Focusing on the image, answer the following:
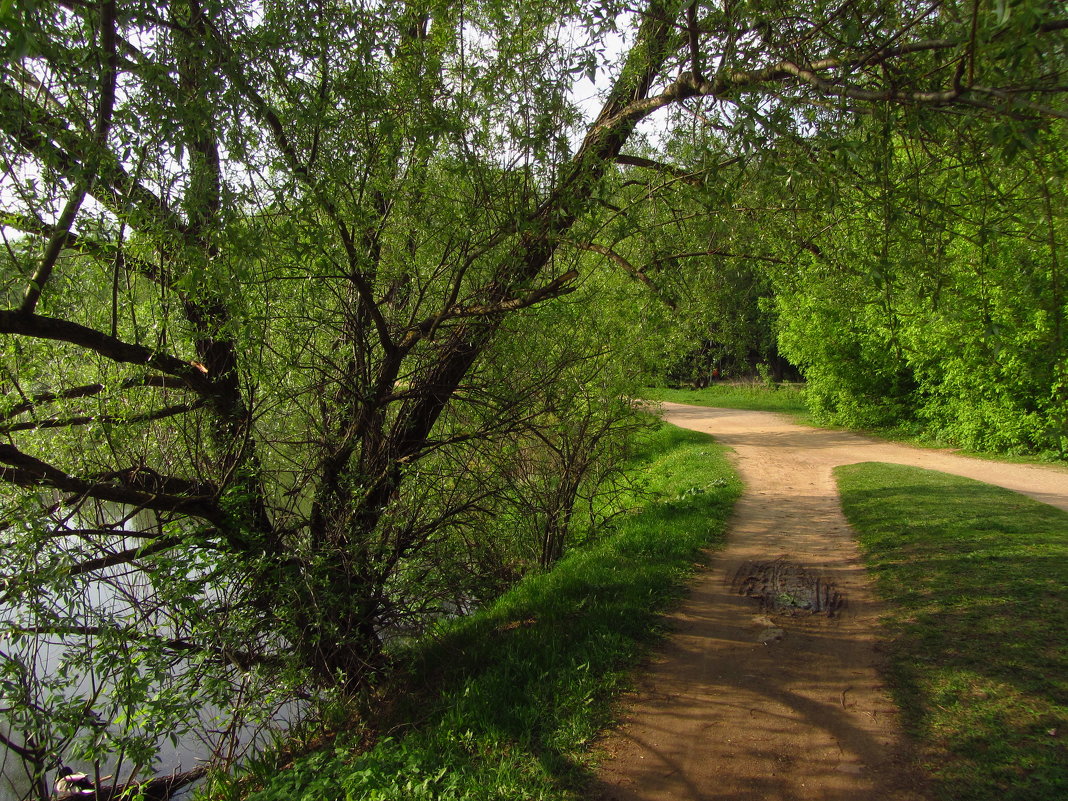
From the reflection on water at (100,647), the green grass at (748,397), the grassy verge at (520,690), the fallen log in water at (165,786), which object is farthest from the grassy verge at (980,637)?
the green grass at (748,397)

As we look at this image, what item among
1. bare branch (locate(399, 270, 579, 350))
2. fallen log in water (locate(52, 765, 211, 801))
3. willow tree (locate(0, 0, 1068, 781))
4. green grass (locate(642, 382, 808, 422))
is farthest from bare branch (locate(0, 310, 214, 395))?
green grass (locate(642, 382, 808, 422))

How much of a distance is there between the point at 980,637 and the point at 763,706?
201cm

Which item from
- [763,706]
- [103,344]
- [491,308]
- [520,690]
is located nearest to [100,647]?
[103,344]

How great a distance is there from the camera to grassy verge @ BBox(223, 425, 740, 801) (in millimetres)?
3842

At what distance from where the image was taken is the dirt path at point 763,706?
372 cm

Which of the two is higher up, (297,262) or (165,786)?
(297,262)

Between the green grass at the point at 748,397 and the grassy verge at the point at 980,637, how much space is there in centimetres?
1678

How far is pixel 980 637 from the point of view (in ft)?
16.7

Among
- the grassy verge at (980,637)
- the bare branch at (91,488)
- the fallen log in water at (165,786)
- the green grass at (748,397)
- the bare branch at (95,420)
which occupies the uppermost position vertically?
the bare branch at (95,420)

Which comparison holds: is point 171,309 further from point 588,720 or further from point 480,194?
point 588,720

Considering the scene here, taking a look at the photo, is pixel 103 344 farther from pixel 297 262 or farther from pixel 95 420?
pixel 297 262

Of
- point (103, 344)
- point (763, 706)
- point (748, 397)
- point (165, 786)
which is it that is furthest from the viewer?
point (748, 397)

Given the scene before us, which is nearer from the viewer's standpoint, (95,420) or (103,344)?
(103,344)

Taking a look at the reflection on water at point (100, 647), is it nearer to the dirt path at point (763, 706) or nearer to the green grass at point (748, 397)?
the dirt path at point (763, 706)
